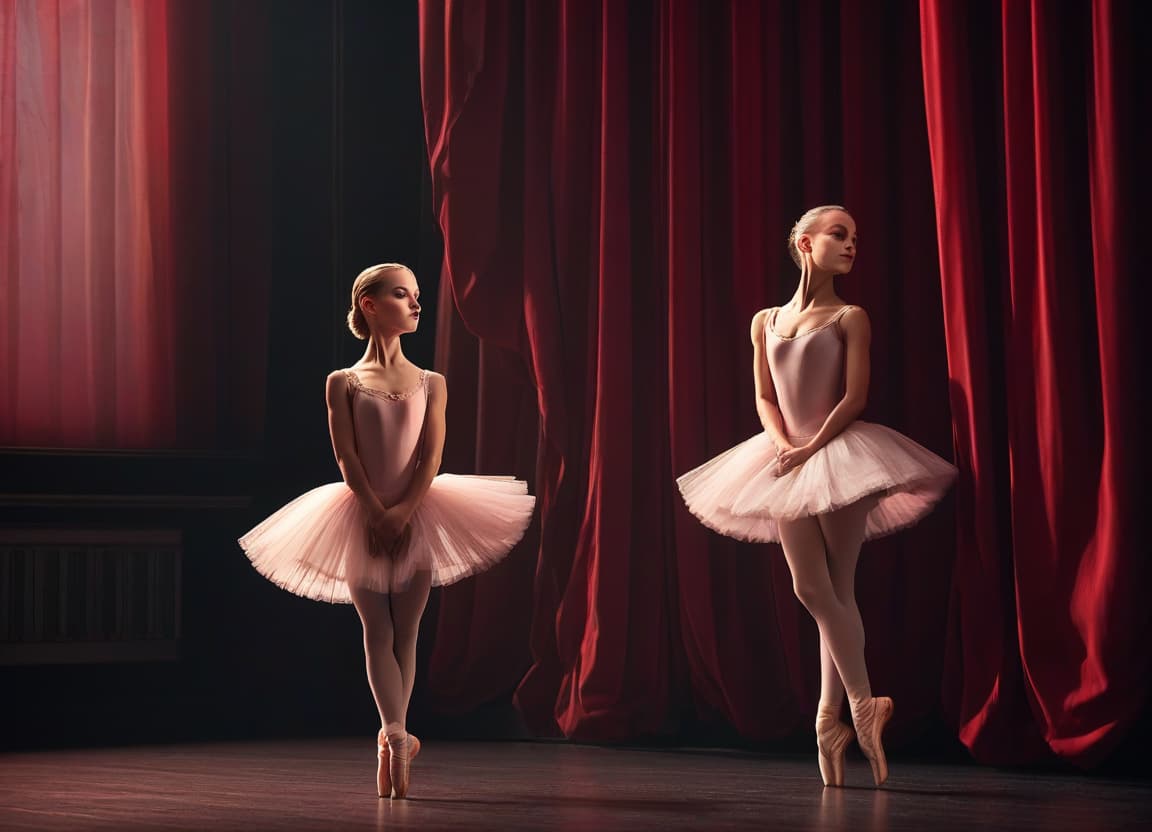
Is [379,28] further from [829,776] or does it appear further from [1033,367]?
[829,776]

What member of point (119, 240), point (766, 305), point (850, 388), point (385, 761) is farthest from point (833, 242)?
point (119, 240)

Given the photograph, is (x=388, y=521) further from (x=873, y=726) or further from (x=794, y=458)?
(x=873, y=726)

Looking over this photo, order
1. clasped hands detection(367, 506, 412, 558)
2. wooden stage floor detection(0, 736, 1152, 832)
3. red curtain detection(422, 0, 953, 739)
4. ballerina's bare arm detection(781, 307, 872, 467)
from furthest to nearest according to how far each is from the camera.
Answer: red curtain detection(422, 0, 953, 739)
ballerina's bare arm detection(781, 307, 872, 467)
clasped hands detection(367, 506, 412, 558)
wooden stage floor detection(0, 736, 1152, 832)

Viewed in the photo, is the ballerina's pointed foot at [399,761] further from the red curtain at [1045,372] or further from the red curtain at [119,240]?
the red curtain at [119,240]

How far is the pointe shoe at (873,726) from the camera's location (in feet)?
10.0

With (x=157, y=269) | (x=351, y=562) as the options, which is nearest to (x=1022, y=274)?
(x=351, y=562)

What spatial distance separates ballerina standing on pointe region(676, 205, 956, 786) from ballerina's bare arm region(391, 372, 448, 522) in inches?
23.6

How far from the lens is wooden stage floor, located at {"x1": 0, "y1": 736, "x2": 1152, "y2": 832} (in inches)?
106

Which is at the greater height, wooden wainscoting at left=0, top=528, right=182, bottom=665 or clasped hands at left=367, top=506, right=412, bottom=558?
clasped hands at left=367, top=506, right=412, bottom=558

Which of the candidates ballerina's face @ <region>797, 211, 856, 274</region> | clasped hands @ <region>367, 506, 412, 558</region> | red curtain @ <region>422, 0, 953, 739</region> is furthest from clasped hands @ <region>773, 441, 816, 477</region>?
clasped hands @ <region>367, 506, 412, 558</region>

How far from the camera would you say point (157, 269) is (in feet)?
15.1

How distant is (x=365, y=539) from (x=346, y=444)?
0.64ft

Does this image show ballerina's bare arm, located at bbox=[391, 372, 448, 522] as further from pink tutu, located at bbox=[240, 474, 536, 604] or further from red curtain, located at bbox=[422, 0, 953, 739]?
red curtain, located at bbox=[422, 0, 953, 739]

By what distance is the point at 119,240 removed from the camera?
4.56 m
